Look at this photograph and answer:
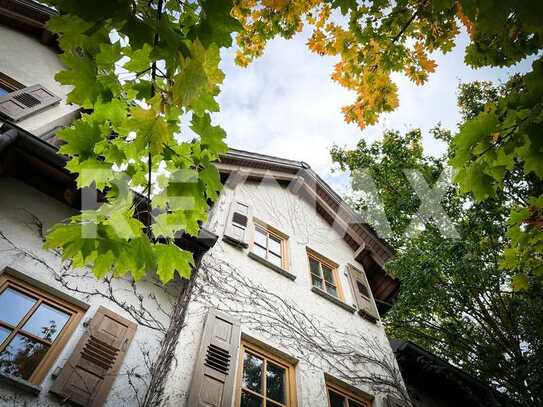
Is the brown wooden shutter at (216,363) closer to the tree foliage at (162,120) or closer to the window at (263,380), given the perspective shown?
the window at (263,380)

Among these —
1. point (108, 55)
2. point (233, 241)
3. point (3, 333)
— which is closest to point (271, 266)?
point (233, 241)

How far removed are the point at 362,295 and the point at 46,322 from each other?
6.15 metres

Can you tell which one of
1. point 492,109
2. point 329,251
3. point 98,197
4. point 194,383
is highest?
point 329,251

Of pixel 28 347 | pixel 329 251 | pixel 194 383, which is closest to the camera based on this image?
pixel 28 347

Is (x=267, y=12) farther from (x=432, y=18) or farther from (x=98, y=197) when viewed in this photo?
(x=98, y=197)

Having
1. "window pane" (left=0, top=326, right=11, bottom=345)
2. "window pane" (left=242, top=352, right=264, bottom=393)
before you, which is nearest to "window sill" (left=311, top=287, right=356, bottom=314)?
"window pane" (left=242, top=352, right=264, bottom=393)

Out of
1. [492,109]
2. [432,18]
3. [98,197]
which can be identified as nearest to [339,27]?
[432,18]

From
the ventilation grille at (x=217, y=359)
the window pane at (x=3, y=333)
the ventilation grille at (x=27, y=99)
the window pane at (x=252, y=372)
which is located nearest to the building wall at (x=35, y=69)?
the ventilation grille at (x=27, y=99)

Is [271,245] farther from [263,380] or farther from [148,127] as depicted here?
[148,127]

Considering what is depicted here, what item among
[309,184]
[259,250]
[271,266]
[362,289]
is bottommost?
[271,266]

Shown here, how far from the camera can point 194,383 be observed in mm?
4152

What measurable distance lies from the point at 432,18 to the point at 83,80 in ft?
12.3

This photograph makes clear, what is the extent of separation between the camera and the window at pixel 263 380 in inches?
182

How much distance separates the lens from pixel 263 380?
496 centimetres
